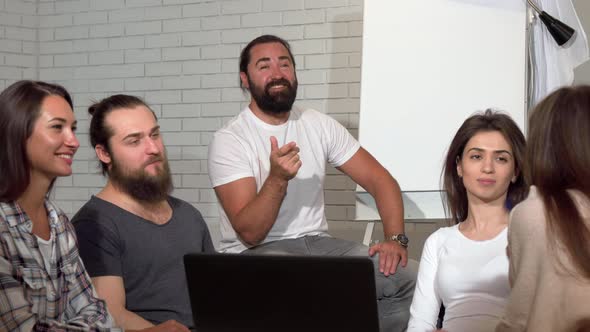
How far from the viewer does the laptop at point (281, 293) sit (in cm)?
183

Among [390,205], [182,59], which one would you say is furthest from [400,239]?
[182,59]

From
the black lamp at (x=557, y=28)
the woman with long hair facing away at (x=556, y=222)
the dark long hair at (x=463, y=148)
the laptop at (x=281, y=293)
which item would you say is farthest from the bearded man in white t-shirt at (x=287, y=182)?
the woman with long hair facing away at (x=556, y=222)

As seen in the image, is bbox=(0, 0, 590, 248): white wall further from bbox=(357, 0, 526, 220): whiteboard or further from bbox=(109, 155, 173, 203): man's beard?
bbox=(109, 155, 173, 203): man's beard

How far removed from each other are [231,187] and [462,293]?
48.1 inches

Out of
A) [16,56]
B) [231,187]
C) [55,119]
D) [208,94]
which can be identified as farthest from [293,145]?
[16,56]

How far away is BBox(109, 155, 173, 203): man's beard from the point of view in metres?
2.79

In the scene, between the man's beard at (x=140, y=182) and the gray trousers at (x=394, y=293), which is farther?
the gray trousers at (x=394, y=293)

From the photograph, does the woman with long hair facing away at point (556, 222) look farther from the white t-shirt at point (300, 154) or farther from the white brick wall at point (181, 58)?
the white brick wall at point (181, 58)

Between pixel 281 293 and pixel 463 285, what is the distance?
82cm

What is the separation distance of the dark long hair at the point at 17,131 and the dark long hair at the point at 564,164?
1305 mm

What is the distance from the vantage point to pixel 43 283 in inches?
85.1

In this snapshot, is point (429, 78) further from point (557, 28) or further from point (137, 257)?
point (137, 257)

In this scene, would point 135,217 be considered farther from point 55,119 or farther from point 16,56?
point 16,56

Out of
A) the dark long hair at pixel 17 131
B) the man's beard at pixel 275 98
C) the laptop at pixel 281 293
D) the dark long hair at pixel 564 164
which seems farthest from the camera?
the man's beard at pixel 275 98
